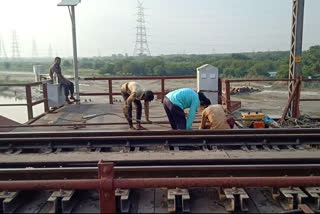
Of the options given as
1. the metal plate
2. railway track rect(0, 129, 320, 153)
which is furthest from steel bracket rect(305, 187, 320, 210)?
the metal plate

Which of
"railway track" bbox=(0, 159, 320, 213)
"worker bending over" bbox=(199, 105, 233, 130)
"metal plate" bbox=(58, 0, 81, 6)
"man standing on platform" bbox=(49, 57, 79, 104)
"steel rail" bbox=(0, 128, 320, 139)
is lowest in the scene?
"railway track" bbox=(0, 159, 320, 213)

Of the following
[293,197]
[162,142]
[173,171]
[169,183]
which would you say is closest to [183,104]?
[162,142]

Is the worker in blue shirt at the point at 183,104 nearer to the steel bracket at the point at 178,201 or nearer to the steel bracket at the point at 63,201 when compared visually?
the steel bracket at the point at 178,201

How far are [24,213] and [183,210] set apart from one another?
1903 mm

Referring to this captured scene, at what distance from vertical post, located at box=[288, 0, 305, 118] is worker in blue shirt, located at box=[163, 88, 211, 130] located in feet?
14.6

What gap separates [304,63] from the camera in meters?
40.1

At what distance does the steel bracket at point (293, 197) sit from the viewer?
3.73m

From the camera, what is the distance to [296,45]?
9891 millimetres

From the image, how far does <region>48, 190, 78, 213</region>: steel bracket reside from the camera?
3705mm

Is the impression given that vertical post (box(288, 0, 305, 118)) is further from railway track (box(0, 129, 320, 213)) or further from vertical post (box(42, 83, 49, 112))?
vertical post (box(42, 83, 49, 112))

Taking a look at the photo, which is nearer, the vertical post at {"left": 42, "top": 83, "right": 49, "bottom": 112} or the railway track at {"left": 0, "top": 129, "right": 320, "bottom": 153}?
the railway track at {"left": 0, "top": 129, "right": 320, "bottom": 153}

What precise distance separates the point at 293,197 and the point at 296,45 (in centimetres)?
739

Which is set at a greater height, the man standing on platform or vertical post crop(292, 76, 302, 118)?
the man standing on platform

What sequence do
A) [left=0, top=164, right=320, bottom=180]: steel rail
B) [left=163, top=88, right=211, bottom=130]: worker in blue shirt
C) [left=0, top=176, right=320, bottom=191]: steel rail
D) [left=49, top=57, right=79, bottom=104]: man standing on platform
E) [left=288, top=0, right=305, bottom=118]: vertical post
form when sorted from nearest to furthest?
[left=0, top=176, right=320, bottom=191]: steel rail < [left=0, top=164, right=320, bottom=180]: steel rail < [left=163, top=88, right=211, bottom=130]: worker in blue shirt < [left=288, top=0, right=305, bottom=118]: vertical post < [left=49, top=57, right=79, bottom=104]: man standing on platform
